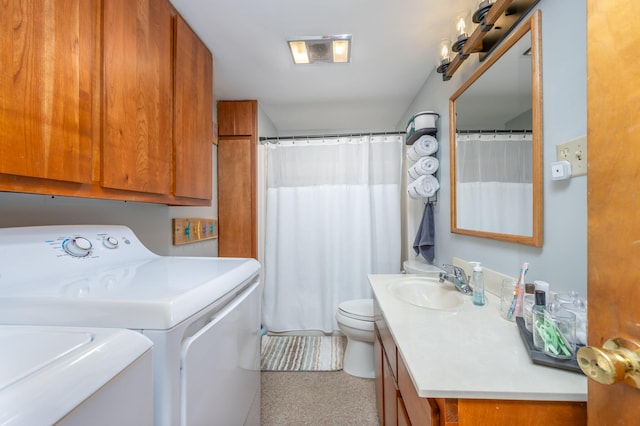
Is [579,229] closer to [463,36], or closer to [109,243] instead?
[463,36]

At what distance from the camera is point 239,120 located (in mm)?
2393

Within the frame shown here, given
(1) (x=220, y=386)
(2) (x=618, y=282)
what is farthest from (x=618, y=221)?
(1) (x=220, y=386)

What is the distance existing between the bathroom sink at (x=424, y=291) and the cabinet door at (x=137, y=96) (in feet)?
4.19

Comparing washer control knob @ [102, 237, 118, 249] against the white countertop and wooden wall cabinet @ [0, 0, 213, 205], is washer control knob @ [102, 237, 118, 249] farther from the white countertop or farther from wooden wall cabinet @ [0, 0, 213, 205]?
the white countertop

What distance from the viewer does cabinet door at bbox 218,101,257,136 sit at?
7.82ft

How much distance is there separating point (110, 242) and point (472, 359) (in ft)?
4.46

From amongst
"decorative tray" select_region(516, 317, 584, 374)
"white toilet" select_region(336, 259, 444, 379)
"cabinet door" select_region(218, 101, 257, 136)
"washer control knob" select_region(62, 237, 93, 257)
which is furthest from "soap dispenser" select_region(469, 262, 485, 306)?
"cabinet door" select_region(218, 101, 257, 136)

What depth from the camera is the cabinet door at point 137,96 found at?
93 centimetres

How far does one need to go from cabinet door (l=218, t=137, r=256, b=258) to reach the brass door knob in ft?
7.28

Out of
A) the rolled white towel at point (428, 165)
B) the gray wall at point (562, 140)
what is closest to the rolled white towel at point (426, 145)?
the rolled white towel at point (428, 165)

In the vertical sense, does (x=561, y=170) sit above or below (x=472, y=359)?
above

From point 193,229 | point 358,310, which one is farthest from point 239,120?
point 358,310

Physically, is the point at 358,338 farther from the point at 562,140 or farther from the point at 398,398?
the point at 562,140

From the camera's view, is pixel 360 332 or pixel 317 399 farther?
pixel 360 332
